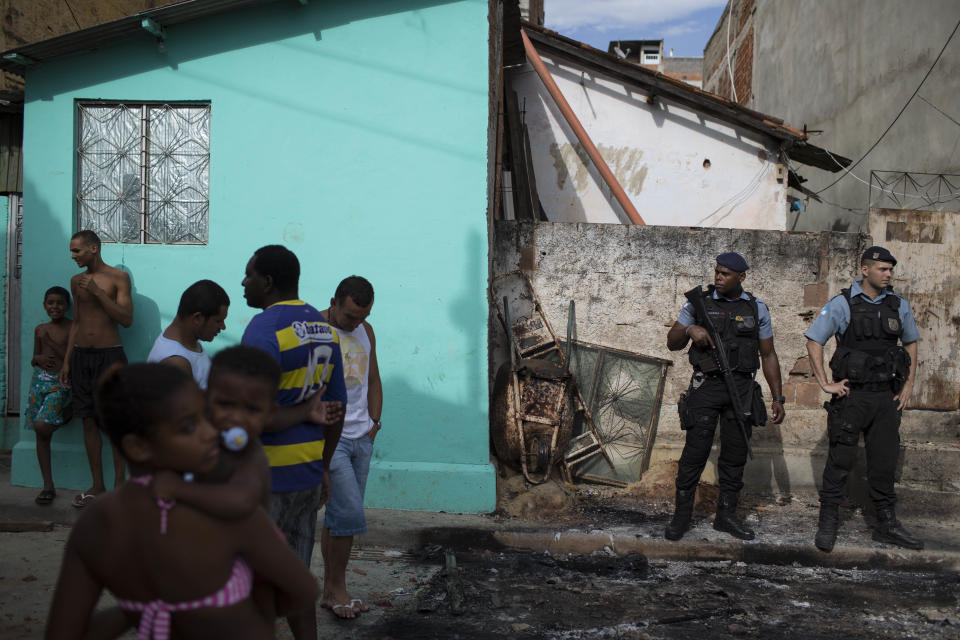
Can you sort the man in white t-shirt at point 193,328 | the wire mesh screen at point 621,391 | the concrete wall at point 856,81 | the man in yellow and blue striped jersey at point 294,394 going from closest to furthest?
1. the man in yellow and blue striped jersey at point 294,394
2. the man in white t-shirt at point 193,328
3. the wire mesh screen at point 621,391
4. the concrete wall at point 856,81

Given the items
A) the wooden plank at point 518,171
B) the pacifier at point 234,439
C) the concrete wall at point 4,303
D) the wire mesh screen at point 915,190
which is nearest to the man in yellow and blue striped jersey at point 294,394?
the pacifier at point 234,439

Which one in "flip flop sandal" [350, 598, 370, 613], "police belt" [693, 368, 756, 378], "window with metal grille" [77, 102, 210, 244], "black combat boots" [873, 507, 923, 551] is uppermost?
"window with metal grille" [77, 102, 210, 244]

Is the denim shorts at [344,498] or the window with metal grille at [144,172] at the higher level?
the window with metal grille at [144,172]

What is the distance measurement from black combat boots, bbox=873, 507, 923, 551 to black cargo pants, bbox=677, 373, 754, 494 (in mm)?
1007

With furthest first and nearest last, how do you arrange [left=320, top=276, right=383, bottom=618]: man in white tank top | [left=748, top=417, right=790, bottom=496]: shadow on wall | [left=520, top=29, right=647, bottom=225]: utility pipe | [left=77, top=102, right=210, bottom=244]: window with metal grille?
[left=520, top=29, right=647, bottom=225]: utility pipe
[left=748, top=417, right=790, bottom=496]: shadow on wall
[left=77, top=102, right=210, bottom=244]: window with metal grille
[left=320, top=276, right=383, bottom=618]: man in white tank top

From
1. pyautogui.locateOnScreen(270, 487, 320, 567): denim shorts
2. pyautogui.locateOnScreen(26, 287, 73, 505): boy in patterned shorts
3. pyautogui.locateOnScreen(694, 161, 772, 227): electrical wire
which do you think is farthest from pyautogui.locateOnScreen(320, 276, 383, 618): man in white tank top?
pyautogui.locateOnScreen(694, 161, 772, 227): electrical wire

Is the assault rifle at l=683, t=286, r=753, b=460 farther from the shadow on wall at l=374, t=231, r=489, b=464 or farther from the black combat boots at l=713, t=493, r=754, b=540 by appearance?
the shadow on wall at l=374, t=231, r=489, b=464

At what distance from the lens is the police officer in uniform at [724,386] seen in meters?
4.87

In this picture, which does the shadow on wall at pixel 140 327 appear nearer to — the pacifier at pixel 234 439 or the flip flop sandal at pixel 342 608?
the flip flop sandal at pixel 342 608

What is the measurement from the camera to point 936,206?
8.48 metres

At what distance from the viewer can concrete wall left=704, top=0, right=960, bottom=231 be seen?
868 cm

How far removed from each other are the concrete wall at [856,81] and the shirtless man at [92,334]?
28.5 ft

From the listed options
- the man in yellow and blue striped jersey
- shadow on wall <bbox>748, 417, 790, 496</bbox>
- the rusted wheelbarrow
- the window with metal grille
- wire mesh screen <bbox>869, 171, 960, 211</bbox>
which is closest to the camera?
the man in yellow and blue striped jersey

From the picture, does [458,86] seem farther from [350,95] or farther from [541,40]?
[541,40]
